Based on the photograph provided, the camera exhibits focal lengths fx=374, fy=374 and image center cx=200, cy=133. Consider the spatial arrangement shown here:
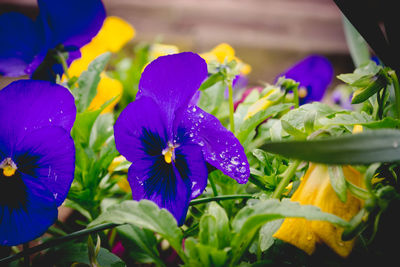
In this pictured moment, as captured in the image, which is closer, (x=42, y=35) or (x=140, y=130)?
(x=140, y=130)

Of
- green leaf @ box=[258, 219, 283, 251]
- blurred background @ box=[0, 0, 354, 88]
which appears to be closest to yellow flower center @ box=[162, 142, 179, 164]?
green leaf @ box=[258, 219, 283, 251]

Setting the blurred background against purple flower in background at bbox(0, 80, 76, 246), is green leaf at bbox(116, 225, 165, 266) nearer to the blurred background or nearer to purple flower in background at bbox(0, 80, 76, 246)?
purple flower in background at bbox(0, 80, 76, 246)

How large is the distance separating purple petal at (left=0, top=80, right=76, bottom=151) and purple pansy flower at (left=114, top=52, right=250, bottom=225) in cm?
6

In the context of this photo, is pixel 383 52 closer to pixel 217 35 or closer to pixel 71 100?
pixel 71 100

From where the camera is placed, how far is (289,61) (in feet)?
7.20

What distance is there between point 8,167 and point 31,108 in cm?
6

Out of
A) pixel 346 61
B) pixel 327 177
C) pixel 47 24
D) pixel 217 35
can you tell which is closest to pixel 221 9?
pixel 217 35

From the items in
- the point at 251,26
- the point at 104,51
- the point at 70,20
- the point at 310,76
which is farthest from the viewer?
the point at 251,26

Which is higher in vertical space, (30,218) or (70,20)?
(70,20)

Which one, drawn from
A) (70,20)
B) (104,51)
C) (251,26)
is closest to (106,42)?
(104,51)

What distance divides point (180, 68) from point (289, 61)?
1.98m

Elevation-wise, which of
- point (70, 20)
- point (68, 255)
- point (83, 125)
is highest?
point (70, 20)

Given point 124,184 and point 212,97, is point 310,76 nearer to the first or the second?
point 212,97

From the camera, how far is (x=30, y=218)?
0.32m
